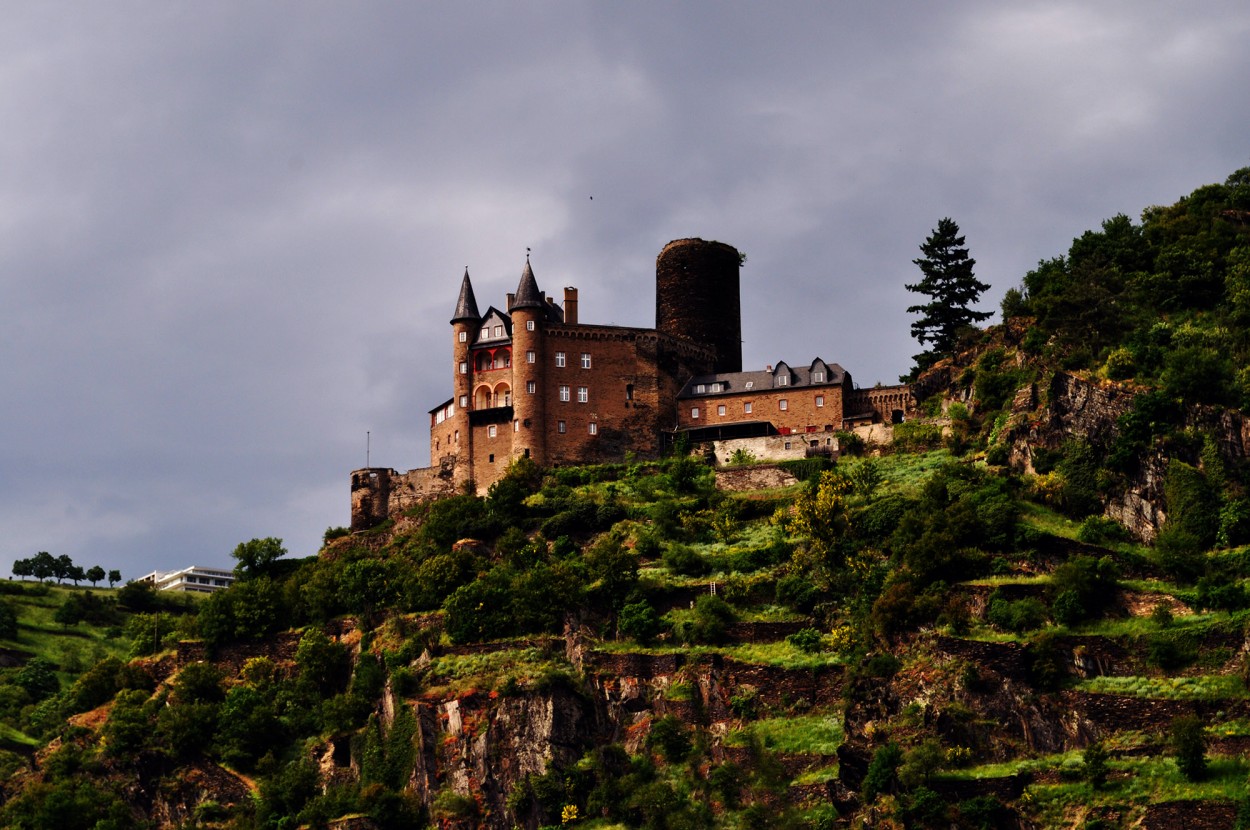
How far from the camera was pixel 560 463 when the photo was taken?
4141 inches

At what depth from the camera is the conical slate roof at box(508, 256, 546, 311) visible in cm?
10812

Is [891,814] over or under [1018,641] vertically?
under

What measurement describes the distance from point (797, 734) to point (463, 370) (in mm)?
40220

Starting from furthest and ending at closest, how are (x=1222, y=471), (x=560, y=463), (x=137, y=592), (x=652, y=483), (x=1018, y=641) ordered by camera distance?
(x=137, y=592) → (x=560, y=463) → (x=652, y=483) → (x=1222, y=471) → (x=1018, y=641)

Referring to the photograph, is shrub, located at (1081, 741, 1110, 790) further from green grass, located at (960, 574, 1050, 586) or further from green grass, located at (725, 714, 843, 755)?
green grass, located at (960, 574, 1050, 586)

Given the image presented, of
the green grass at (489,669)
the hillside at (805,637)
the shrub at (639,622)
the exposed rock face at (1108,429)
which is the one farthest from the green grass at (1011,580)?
the green grass at (489,669)

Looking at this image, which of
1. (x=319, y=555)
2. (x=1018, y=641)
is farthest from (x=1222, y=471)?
(x=319, y=555)

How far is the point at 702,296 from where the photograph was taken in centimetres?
11612

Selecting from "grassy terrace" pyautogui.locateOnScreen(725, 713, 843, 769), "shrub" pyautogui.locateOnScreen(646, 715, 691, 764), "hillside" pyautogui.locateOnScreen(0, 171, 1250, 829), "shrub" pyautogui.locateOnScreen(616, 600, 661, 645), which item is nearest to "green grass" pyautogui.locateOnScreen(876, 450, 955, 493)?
"hillside" pyautogui.locateOnScreen(0, 171, 1250, 829)

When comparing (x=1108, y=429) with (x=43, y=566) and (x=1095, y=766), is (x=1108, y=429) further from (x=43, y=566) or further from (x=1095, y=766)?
(x=43, y=566)

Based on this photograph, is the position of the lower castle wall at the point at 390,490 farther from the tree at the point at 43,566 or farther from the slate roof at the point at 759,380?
the tree at the point at 43,566

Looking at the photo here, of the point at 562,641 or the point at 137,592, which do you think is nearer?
the point at 562,641

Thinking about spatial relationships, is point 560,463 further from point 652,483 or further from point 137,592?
point 137,592

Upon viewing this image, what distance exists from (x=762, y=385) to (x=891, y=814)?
4077 centimetres
